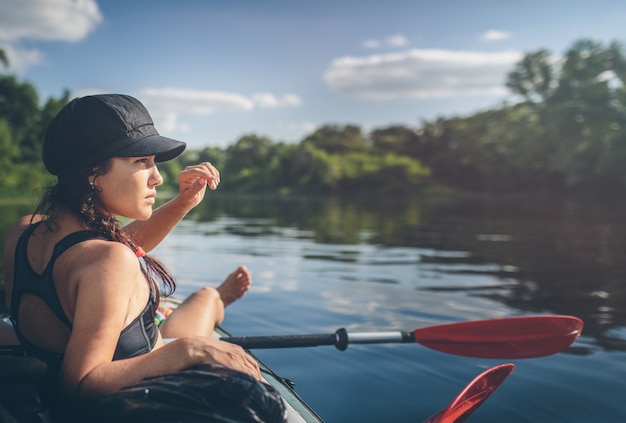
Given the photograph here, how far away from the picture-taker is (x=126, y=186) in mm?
1716

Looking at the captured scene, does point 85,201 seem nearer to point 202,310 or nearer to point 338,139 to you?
point 202,310

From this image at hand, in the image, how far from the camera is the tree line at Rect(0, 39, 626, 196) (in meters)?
34.6

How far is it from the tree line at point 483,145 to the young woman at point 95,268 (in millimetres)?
33962

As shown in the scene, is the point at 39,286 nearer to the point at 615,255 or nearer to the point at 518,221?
the point at 615,255

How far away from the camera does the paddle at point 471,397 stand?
247 cm

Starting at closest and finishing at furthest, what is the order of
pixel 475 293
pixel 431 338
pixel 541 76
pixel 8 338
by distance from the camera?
pixel 8 338, pixel 431 338, pixel 475 293, pixel 541 76

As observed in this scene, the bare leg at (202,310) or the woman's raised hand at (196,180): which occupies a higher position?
the woman's raised hand at (196,180)

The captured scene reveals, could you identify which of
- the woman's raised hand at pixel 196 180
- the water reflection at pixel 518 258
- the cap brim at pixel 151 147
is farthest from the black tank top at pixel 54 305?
the water reflection at pixel 518 258

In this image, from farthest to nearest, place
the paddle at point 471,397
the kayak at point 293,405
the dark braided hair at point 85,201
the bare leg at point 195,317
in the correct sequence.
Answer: the bare leg at point 195,317, the paddle at point 471,397, the kayak at point 293,405, the dark braided hair at point 85,201

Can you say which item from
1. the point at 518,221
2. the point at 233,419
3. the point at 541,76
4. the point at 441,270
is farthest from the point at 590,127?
the point at 233,419

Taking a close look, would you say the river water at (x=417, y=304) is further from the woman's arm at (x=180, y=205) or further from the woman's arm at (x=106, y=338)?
the woman's arm at (x=106, y=338)

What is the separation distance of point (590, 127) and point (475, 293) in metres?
31.1

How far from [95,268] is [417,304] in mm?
4887

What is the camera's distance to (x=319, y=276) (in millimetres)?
7664
